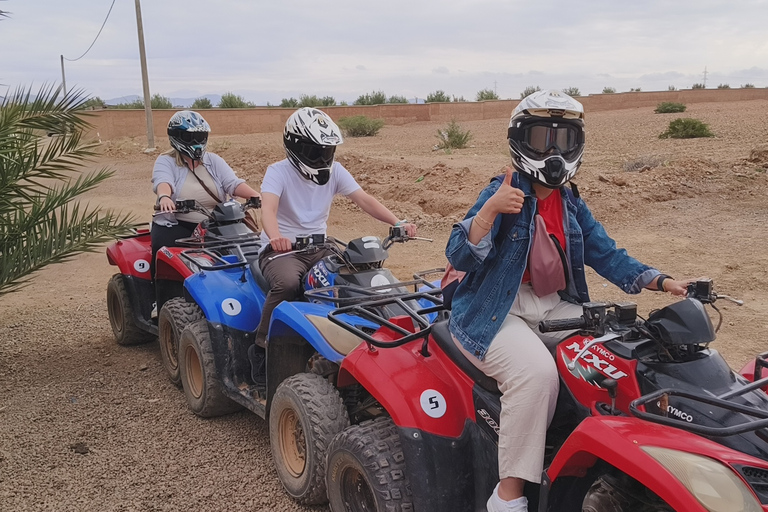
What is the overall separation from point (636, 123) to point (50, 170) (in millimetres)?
28601

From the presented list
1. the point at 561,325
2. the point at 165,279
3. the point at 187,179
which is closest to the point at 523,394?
the point at 561,325

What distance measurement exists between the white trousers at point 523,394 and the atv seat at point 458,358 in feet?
0.37

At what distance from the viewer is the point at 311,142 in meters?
4.88

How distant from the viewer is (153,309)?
6.75 meters

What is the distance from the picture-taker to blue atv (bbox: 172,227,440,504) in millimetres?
3854

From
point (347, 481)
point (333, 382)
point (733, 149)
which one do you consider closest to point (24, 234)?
point (333, 382)

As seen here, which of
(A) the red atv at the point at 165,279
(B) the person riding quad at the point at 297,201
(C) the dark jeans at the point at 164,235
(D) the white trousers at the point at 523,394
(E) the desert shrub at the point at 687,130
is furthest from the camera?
(E) the desert shrub at the point at 687,130

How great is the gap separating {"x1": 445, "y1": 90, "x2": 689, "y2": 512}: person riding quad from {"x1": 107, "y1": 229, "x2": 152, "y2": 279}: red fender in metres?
4.48

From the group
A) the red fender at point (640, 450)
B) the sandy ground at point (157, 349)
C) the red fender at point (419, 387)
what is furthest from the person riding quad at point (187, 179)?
the red fender at point (640, 450)

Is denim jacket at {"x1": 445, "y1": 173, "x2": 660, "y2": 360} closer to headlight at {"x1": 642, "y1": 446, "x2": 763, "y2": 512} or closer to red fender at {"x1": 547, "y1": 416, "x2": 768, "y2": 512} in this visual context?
red fender at {"x1": 547, "y1": 416, "x2": 768, "y2": 512}

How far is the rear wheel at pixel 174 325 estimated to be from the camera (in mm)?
5551

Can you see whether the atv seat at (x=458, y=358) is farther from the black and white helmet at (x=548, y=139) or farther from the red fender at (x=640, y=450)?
the black and white helmet at (x=548, y=139)

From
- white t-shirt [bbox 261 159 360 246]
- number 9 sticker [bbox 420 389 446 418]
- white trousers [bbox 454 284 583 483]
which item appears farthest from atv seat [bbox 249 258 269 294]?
white trousers [bbox 454 284 583 483]

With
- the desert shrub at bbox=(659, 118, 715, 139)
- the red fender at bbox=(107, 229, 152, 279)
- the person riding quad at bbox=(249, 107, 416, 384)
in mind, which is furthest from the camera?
the desert shrub at bbox=(659, 118, 715, 139)
